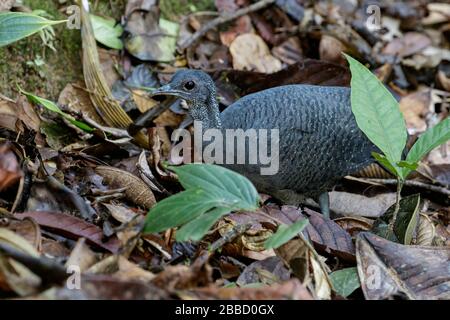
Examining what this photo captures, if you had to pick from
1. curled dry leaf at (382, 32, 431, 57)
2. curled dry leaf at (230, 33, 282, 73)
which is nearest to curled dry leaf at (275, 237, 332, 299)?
curled dry leaf at (230, 33, 282, 73)

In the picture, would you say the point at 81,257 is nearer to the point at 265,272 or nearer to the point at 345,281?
the point at 265,272

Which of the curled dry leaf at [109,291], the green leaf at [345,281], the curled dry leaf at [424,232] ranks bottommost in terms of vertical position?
the curled dry leaf at [424,232]

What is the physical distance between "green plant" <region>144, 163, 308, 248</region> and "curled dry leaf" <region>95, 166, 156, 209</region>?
2.77 ft

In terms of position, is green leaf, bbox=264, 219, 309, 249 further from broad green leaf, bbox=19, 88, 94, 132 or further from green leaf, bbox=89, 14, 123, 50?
green leaf, bbox=89, 14, 123, 50

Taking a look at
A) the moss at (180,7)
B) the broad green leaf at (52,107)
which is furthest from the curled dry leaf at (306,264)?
the moss at (180,7)

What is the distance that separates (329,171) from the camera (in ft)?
12.9

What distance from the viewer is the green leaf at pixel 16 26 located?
318 centimetres

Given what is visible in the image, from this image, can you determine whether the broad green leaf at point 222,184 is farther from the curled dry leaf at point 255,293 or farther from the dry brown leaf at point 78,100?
A: the dry brown leaf at point 78,100

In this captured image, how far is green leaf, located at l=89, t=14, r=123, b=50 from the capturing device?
15.7 ft

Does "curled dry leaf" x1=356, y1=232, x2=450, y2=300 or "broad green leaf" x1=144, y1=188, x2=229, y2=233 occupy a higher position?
"broad green leaf" x1=144, y1=188, x2=229, y2=233

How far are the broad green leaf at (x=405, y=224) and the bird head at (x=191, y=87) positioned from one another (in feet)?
3.89

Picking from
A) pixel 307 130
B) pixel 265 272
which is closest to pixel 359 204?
pixel 307 130

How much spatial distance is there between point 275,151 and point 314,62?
1209mm

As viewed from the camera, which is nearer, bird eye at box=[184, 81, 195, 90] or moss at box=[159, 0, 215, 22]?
bird eye at box=[184, 81, 195, 90]
